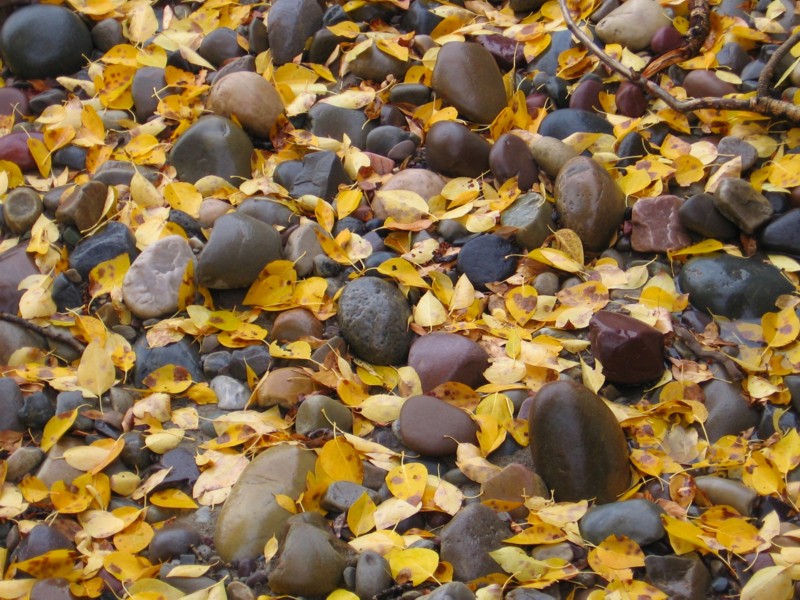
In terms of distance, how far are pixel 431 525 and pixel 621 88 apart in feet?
4.70

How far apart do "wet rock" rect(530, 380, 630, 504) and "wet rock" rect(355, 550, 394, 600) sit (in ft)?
1.25

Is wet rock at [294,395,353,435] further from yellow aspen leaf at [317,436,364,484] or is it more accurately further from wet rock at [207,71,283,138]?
wet rock at [207,71,283,138]

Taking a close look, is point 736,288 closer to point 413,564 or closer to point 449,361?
point 449,361

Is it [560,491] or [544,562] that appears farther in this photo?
[560,491]

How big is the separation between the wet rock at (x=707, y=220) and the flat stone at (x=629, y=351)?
35cm

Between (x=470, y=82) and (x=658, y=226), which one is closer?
(x=658, y=226)

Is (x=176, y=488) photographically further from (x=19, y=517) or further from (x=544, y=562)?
(x=544, y=562)

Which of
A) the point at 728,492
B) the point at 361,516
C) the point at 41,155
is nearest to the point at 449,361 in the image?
the point at 361,516

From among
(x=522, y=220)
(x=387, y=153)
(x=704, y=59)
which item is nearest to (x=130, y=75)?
(x=387, y=153)

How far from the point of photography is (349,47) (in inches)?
109

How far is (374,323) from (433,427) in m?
0.32

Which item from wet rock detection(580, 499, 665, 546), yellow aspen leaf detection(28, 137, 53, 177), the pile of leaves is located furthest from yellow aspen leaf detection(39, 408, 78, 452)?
wet rock detection(580, 499, 665, 546)

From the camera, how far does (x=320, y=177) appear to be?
2.40 metres

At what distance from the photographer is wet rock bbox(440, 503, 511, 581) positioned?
162 cm
